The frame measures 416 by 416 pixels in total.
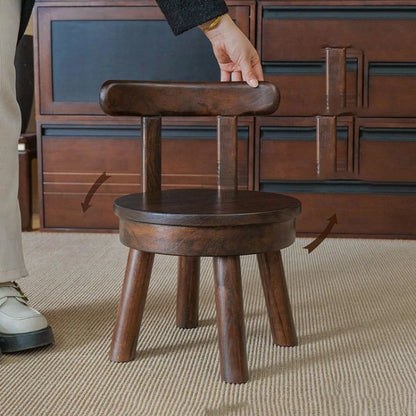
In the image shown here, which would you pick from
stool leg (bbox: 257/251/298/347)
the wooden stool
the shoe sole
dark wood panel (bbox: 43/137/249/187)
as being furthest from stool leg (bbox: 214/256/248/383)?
dark wood panel (bbox: 43/137/249/187)

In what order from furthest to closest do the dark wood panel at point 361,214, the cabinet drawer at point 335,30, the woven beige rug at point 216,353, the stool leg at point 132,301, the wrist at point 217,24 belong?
the dark wood panel at point 361,214
the cabinet drawer at point 335,30
the wrist at point 217,24
the stool leg at point 132,301
the woven beige rug at point 216,353

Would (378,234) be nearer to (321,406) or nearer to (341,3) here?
(341,3)

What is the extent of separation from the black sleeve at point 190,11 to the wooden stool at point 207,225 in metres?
0.13

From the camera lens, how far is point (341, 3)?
239 centimetres

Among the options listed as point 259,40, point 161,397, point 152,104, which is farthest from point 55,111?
point 161,397

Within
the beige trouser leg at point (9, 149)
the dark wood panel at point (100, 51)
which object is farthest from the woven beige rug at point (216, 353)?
the dark wood panel at point (100, 51)

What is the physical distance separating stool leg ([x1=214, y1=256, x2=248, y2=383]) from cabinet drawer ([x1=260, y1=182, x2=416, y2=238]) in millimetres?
1311

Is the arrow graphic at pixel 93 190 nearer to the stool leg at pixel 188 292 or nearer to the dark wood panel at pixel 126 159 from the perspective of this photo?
the dark wood panel at pixel 126 159

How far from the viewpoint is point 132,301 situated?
1312 mm

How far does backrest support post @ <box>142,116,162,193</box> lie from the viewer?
1476 millimetres

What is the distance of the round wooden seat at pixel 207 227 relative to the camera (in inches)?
47.0

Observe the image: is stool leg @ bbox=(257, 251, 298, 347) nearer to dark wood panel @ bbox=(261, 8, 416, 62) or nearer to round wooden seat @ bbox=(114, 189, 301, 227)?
round wooden seat @ bbox=(114, 189, 301, 227)

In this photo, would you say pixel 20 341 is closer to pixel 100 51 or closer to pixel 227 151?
pixel 227 151

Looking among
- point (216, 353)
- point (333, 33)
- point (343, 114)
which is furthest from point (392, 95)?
point (216, 353)
